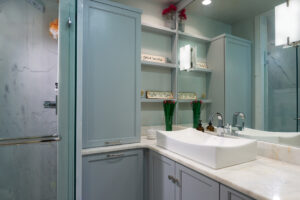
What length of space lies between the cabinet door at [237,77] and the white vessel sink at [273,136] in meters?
0.07

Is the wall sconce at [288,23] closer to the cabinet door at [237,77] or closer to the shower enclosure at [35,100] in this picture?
the cabinet door at [237,77]

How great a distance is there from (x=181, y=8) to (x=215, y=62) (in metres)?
0.84

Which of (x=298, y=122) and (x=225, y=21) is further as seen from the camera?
(x=225, y=21)

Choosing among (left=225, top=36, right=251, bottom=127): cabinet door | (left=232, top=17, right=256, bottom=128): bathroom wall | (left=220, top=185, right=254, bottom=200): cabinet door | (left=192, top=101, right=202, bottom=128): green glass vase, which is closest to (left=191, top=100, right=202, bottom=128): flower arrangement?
(left=192, top=101, right=202, bottom=128): green glass vase

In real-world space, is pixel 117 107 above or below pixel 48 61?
below

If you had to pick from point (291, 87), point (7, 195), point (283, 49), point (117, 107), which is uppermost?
point (283, 49)

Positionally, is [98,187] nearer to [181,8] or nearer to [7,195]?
[7,195]

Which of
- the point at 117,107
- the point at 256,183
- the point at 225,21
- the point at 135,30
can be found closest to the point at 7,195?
the point at 117,107

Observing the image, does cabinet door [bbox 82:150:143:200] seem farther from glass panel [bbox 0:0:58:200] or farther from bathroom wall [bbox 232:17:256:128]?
bathroom wall [bbox 232:17:256:128]

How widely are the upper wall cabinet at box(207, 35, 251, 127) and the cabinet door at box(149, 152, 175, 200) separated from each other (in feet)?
2.34

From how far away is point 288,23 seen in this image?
1.15 meters

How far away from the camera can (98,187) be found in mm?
1409

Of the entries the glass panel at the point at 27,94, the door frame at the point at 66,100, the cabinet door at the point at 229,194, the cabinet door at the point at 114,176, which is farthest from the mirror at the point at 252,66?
the glass panel at the point at 27,94

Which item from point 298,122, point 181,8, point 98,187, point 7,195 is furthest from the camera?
point 181,8
